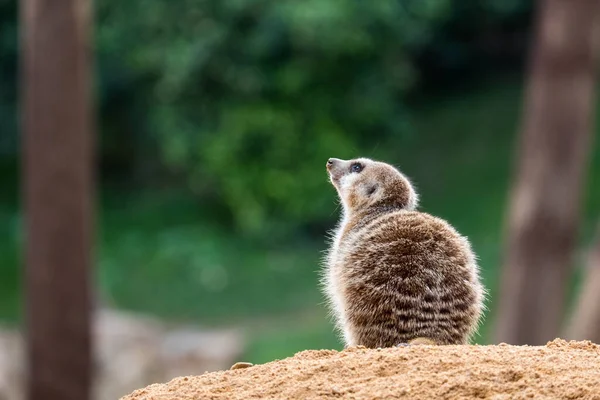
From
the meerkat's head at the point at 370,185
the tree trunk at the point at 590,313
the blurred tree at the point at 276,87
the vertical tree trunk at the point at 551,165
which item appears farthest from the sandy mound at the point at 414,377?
the blurred tree at the point at 276,87

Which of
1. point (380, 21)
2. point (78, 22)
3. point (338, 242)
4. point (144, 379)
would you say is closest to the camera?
point (338, 242)

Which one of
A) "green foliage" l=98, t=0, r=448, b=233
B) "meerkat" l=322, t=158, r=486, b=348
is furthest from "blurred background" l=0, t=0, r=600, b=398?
"meerkat" l=322, t=158, r=486, b=348

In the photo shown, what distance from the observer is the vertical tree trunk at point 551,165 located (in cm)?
891

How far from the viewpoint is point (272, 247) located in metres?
16.0

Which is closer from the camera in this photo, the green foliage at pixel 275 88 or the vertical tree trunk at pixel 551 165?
the vertical tree trunk at pixel 551 165

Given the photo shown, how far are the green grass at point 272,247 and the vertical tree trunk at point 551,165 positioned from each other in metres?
3.45

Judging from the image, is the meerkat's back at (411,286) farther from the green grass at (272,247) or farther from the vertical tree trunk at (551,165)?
the green grass at (272,247)

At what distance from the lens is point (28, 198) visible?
938 centimetres

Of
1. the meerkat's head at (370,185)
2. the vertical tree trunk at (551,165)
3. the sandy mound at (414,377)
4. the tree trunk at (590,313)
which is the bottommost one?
the sandy mound at (414,377)

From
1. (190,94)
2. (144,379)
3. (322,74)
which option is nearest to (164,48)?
(190,94)

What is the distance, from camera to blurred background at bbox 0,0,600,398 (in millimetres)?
13469

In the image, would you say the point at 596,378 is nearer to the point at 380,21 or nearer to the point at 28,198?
the point at 28,198

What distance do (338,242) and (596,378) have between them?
3.97 feet

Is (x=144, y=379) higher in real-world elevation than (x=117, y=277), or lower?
lower
